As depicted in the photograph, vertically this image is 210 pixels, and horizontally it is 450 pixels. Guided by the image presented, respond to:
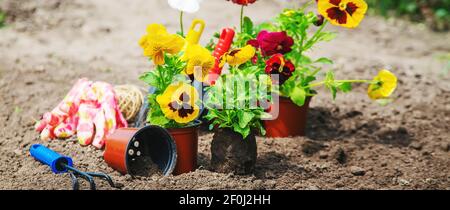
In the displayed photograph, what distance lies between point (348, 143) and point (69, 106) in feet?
5.07

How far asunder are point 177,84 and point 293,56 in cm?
83

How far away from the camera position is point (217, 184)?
2.90 metres

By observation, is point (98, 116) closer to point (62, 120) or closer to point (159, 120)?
point (62, 120)

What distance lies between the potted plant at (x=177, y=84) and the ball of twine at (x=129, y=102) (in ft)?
1.78

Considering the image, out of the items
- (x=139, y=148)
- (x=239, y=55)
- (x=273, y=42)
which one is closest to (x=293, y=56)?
(x=273, y=42)

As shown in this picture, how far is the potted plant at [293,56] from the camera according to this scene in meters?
3.14

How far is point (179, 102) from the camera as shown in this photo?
113 inches

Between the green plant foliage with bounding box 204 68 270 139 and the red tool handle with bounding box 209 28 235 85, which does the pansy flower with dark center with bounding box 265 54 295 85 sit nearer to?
the green plant foliage with bounding box 204 68 270 139

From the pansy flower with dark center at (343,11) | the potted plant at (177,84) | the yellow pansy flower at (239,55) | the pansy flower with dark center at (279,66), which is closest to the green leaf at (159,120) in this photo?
the potted plant at (177,84)

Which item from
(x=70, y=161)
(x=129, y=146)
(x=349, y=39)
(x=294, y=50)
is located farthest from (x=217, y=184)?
(x=349, y=39)

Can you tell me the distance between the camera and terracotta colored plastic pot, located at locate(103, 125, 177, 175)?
2.97 meters

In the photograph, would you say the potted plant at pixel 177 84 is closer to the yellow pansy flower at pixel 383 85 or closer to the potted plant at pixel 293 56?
the potted plant at pixel 293 56

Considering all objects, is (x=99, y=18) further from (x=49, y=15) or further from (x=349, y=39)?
(x=349, y=39)

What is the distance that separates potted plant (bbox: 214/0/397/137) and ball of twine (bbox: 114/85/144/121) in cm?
66
